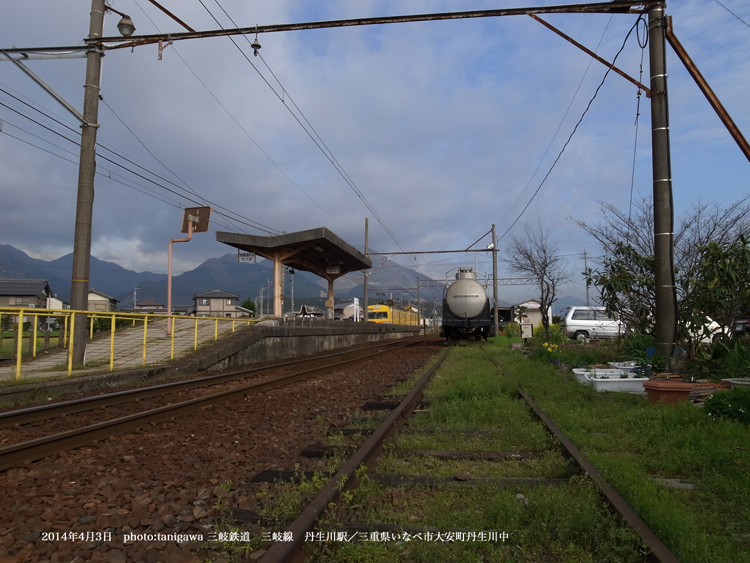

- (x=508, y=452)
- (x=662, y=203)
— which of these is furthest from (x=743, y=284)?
(x=508, y=452)

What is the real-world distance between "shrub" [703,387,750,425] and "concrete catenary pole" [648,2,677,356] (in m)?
3.82

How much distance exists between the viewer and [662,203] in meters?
9.66

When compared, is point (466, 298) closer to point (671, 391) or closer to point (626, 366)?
point (626, 366)

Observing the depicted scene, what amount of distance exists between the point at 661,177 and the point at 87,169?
12.4m

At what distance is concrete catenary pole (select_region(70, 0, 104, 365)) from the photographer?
11.2 m

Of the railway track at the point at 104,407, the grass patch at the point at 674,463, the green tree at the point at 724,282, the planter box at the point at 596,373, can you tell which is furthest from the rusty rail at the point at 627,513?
the green tree at the point at 724,282

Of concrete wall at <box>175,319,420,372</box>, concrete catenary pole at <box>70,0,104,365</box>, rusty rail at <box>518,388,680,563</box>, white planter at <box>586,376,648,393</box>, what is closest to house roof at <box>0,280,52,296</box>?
concrete wall at <box>175,319,420,372</box>

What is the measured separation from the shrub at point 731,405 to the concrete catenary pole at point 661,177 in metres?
3.82

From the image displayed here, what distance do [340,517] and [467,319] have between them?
2243cm

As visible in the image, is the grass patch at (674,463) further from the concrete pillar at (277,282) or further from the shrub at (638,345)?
the concrete pillar at (277,282)

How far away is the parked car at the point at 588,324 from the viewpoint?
2588 centimetres

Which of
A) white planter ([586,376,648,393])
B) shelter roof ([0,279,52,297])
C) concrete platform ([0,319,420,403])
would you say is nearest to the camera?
white planter ([586,376,648,393])

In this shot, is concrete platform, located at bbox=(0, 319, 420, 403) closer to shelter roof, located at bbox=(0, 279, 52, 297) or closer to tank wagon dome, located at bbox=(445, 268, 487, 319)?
tank wagon dome, located at bbox=(445, 268, 487, 319)

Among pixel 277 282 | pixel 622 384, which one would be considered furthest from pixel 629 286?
pixel 277 282
